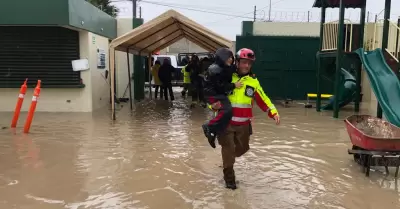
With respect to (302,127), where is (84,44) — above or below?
above

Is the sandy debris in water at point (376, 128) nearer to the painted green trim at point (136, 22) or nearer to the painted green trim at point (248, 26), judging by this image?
the painted green trim at point (136, 22)

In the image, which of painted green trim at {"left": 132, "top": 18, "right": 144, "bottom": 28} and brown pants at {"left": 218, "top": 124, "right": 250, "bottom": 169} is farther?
painted green trim at {"left": 132, "top": 18, "right": 144, "bottom": 28}

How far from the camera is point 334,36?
1259cm

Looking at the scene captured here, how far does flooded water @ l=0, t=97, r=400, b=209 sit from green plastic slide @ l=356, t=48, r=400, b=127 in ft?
3.69

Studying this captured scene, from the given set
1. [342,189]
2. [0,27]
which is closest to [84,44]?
[0,27]

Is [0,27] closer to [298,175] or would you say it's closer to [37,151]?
[37,151]

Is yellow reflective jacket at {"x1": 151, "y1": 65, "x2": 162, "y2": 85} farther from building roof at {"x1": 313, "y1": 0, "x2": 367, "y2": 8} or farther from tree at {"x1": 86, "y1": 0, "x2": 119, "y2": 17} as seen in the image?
tree at {"x1": 86, "y1": 0, "x2": 119, "y2": 17}

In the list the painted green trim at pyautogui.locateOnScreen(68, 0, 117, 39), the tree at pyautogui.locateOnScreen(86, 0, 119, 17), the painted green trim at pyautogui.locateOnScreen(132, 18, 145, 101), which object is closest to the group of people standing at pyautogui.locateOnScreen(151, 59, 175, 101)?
the painted green trim at pyautogui.locateOnScreen(132, 18, 145, 101)

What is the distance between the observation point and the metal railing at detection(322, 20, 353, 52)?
38.7 ft

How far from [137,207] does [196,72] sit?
971cm

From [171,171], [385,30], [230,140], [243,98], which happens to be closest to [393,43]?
[385,30]

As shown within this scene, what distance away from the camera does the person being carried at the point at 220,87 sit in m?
4.93

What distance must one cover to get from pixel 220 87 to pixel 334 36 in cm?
883

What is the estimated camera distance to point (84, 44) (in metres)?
11.9
